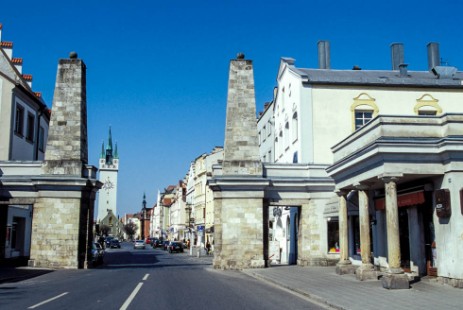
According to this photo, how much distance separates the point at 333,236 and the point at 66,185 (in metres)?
14.6

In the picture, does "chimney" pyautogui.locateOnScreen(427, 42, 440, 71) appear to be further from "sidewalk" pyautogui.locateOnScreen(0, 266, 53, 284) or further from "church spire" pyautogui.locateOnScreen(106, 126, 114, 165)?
"church spire" pyautogui.locateOnScreen(106, 126, 114, 165)

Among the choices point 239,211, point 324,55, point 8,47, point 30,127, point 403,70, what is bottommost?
point 239,211

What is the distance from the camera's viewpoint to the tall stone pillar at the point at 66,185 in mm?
26344

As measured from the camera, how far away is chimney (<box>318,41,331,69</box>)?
3747 centimetres

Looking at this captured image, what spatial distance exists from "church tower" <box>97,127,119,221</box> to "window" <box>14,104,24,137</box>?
394 feet

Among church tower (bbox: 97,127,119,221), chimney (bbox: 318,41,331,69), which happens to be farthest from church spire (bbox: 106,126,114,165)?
chimney (bbox: 318,41,331,69)

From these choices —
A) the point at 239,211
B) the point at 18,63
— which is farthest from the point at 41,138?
the point at 239,211

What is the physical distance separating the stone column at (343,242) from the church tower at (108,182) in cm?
13590

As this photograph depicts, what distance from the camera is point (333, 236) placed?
2812 centimetres

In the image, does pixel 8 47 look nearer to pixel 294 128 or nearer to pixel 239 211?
pixel 294 128

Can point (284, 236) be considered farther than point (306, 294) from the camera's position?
Yes

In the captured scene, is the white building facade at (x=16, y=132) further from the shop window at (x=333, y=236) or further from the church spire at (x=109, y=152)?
the church spire at (x=109, y=152)

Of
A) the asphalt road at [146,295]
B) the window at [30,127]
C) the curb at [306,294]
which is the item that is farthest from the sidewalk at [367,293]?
the window at [30,127]

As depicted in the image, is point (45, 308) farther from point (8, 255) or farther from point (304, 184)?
point (8, 255)
